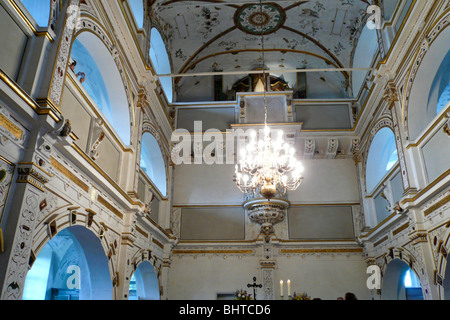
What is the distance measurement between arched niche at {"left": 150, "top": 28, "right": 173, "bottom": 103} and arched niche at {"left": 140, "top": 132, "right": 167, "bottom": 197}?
2293 mm

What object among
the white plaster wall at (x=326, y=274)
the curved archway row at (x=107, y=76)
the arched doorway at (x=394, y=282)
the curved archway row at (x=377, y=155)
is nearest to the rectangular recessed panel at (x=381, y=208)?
the curved archway row at (x=377, y=155)

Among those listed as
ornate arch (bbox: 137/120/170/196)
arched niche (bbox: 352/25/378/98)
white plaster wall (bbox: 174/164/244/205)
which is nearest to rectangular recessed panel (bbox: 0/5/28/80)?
ornate arch (bbox: 137/120/170/196)

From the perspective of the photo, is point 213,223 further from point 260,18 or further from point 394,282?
point 260,18

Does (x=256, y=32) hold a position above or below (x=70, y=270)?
above

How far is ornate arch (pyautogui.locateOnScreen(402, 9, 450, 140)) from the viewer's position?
21.4 ft

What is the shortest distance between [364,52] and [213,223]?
22.6ft

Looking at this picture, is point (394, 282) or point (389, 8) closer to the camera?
point (389, 8)

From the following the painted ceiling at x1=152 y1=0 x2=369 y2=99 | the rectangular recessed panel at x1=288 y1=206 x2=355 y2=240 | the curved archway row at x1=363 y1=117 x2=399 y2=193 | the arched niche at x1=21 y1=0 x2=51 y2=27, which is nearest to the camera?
the arched niche at x1=21 y1=0 x2=51 y2=27

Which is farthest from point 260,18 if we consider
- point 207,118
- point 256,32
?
point 207,118

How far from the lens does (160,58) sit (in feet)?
38.8

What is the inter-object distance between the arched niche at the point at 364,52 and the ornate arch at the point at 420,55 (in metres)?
2.75

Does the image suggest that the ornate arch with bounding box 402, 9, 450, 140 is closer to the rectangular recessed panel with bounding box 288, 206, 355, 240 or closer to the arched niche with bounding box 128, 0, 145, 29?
the rectangular recessed panel with bounding box 288, 206, 355, 240

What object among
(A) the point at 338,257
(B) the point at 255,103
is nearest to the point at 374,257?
(A) the point at 338,257

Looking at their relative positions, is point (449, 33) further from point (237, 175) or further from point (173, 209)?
point (173, 209)
